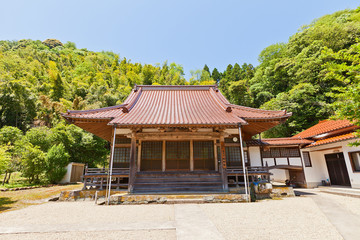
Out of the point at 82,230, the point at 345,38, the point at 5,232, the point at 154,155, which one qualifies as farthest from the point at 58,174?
the point at 345,38

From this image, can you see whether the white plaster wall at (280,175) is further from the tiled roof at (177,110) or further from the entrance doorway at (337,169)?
the tiled roof at (177,110)

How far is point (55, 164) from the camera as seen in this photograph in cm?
1443

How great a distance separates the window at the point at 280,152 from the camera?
→ 12.4 metres

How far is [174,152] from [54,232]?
6772 mm

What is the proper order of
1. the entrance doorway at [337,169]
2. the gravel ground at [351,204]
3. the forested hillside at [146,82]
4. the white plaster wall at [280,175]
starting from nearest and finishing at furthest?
the gravel ground at [351,204], the entrance doorway at [337,169], the white plaster wall at [280,175], the forested hillside at [146,82]

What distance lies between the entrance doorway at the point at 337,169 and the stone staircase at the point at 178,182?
9.53 metres

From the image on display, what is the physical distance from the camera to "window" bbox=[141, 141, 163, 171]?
967 centimetres

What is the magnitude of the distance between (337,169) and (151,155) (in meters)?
13.3

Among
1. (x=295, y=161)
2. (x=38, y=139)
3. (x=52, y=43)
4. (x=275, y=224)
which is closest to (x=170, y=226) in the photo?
(x=275, y=224)

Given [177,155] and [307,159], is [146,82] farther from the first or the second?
[307,159]

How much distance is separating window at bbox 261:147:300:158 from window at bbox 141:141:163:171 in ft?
26.3

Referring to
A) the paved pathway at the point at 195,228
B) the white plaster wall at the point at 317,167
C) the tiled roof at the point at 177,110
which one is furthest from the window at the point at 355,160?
the paved pathway at the point at 195,228

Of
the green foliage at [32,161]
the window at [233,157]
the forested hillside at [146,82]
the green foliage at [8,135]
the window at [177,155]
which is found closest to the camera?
the window at [177,155]

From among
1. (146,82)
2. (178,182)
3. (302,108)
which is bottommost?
(178,182)
